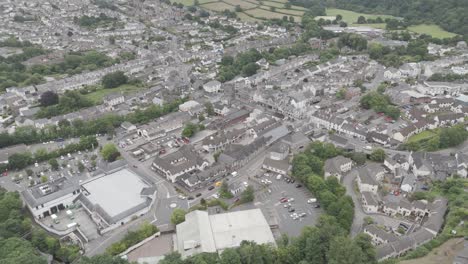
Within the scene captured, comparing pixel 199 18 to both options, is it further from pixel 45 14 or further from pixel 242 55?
pixel 45 14

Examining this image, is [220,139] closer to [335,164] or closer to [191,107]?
[191,107]

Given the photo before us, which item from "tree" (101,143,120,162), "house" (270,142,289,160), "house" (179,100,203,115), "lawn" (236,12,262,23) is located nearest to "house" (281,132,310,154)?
"house" (270,142,289,160)

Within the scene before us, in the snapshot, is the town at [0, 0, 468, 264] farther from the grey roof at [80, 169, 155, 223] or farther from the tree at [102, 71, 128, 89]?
the tree at [102, 71, 128, 89]

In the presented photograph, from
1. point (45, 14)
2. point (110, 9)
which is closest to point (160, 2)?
→ point (110, 9)

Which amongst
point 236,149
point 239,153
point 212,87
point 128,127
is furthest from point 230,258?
point 212,87

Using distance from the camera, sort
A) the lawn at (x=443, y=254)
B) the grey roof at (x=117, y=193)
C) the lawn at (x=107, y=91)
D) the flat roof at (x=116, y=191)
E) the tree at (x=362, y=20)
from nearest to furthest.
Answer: the lawn at (x=443, y=254)
the grey roof at (x=117, y=193)
the flat roof at (x=116, y=191)
the lawn at (x=107, y=91)
the tree at (x=362, y=20)

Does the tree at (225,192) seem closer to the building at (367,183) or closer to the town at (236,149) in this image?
the town at (236,149)

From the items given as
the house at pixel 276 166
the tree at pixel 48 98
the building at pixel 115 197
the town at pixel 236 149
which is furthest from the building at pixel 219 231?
the tree at pixel 48 98
